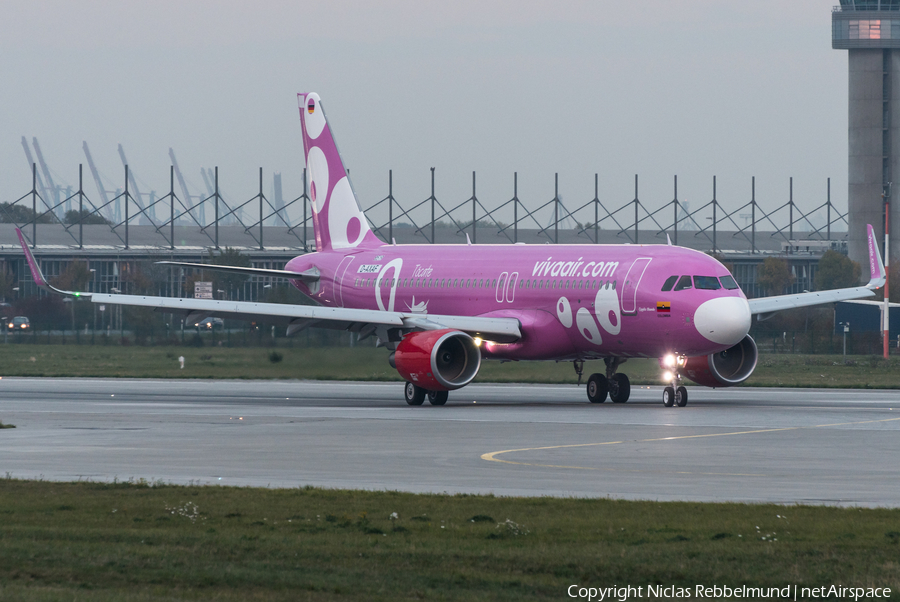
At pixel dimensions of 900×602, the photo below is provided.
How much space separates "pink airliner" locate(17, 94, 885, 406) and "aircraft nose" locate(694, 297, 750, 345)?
0.08 feet

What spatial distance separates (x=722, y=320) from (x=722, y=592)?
78.0ft

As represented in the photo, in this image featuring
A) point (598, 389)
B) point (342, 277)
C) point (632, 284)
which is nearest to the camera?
point (632, 284)

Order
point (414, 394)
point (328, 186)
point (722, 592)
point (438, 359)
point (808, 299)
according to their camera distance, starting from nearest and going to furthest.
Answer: point (722, 592) < point (438, 359) < point (414, 394) < point (808, 299) < point (328, 186)

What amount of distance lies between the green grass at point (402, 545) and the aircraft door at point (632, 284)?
63.8 feet

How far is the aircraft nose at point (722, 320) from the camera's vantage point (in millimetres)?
34250

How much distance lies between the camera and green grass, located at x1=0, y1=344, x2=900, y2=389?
4541cm

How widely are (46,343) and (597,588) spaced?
67.0m

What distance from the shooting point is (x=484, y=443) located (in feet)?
83.2

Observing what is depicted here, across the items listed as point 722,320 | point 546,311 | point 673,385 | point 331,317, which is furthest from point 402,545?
point 331,317

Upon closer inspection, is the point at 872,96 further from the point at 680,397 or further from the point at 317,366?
the point at 680,397

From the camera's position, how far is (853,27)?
125125 mm

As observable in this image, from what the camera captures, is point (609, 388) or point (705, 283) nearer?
point (705, 283)

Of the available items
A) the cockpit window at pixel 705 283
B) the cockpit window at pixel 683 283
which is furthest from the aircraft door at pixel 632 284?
the cockpit window at pixel 705 283

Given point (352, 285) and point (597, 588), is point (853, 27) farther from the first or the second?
point (597, 588)
